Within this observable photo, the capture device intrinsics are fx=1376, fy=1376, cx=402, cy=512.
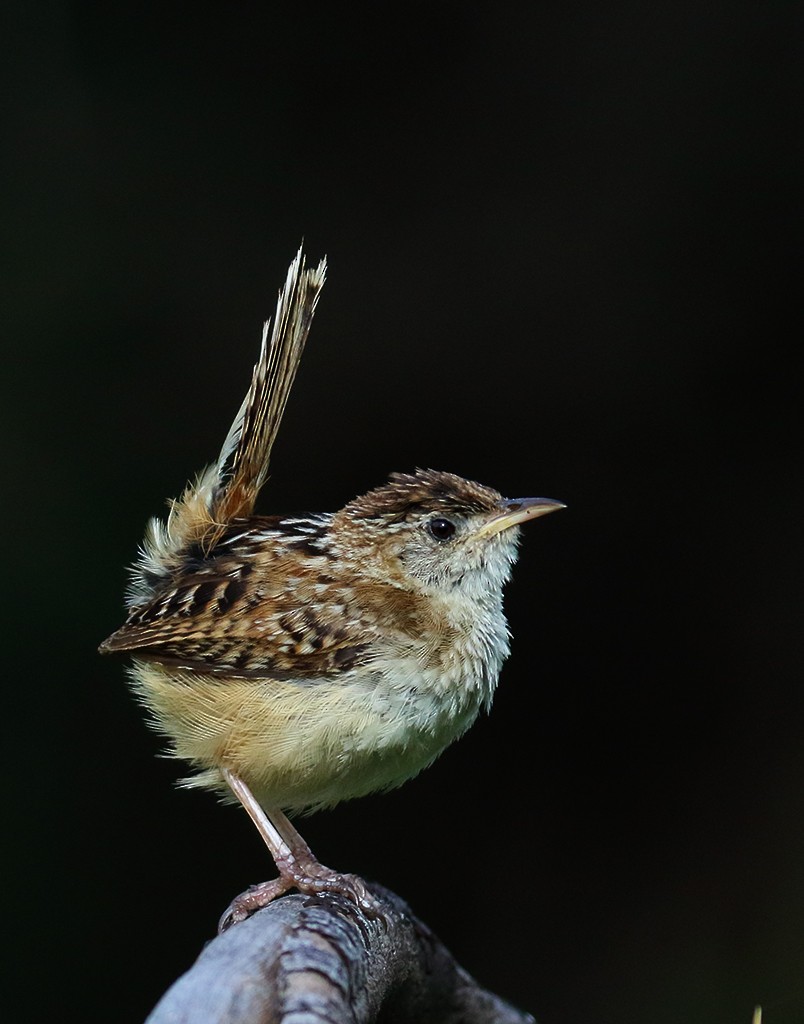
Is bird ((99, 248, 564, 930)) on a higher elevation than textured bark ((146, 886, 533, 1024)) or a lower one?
higher

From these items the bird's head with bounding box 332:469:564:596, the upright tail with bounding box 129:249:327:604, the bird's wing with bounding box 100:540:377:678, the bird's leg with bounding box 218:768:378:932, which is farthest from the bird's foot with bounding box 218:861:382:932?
the upright tail with bounding box 129:249:327:604

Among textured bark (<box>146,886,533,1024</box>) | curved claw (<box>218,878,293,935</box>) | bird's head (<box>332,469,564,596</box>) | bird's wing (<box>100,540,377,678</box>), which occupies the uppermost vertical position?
bird's head (<box>332,469,564,596</box>)

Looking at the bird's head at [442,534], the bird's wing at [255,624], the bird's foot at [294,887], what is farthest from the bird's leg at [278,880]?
the bird's head at [442,534]

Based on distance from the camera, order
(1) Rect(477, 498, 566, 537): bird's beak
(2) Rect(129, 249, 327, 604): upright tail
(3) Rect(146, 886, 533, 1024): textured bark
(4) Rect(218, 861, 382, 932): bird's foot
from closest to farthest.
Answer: (3) Rect(146, 886, 533, 1024): textured bark < (4) Rect(218, 861, 382, 932): bird's foot < (1) Rect(477, 498, 566, 537): bird's beak < (2) Rect(129, 249, 327, 604): upright tail

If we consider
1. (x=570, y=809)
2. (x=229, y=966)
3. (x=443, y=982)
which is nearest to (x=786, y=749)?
(x=570, y=809)

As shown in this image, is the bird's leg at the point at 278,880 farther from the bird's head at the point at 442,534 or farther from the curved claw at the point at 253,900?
the bird's head at the point at 442,534

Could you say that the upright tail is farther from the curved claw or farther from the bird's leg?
the curved claw

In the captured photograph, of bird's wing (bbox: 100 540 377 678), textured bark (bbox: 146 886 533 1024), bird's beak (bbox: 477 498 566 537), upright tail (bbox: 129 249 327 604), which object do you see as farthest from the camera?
upright tail (bbox: 129 249 327 604)

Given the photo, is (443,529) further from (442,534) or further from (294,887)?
(294,887)
